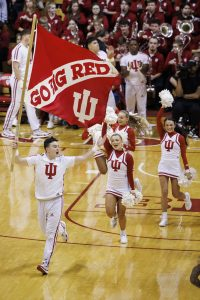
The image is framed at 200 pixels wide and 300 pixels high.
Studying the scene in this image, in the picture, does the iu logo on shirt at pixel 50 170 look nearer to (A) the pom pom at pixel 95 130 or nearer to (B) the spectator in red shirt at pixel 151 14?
(A) the pom pom at pixel 95 130

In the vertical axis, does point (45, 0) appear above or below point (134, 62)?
above

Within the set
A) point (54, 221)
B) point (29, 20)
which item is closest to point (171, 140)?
point (54, 221)

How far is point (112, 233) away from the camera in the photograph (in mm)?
11836

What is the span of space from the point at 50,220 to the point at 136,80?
31.9ft

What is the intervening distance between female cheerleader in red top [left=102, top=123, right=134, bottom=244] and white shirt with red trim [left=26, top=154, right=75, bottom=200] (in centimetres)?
108

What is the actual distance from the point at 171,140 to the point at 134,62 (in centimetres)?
720

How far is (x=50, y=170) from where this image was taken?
33.8 ft

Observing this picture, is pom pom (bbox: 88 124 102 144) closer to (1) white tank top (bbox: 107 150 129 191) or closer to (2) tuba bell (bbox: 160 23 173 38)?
(1) white tank top (bbox: 107 150 129 191)

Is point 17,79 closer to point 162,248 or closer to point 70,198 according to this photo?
point 70,198

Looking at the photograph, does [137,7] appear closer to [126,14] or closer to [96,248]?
[126,14]

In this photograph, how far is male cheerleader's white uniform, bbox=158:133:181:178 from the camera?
12.3 m

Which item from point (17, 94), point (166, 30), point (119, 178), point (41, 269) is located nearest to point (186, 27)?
point (166, 30)

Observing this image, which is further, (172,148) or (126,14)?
(126,14)

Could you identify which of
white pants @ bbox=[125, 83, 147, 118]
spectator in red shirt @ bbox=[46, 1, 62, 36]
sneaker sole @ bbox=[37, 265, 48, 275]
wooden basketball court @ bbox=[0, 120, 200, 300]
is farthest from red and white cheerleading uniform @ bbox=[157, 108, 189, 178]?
spectator in red shirt @ bbox=[46, 1, 62, 36]
